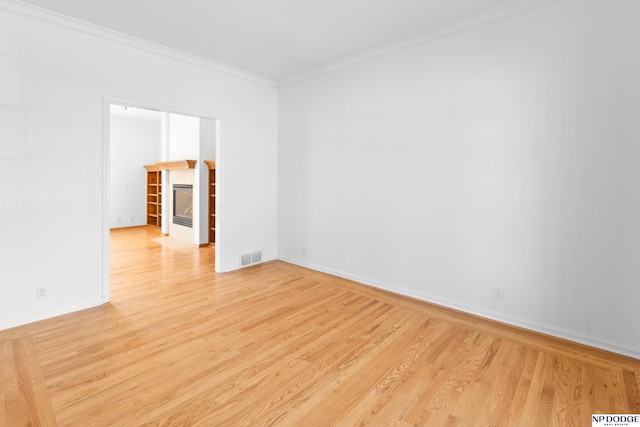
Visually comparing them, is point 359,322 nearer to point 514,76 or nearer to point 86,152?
point 514,76

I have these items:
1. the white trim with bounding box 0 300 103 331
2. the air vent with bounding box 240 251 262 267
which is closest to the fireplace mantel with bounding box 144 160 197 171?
the air vent with bounding box 240 251 262 267

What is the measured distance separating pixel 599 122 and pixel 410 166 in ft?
5.40

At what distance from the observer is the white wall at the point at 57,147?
9.48 feet

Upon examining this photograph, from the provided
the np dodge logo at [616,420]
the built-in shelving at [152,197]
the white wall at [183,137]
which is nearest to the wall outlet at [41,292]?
the white wall at [183,137]

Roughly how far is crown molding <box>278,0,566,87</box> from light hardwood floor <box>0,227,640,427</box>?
2850 mm

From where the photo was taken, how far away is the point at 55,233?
314 cm

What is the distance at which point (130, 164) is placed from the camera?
347 inches

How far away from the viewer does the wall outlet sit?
305 cm

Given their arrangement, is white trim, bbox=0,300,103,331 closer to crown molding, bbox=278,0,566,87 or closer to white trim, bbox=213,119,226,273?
white trim, bbox=213,119,226,273

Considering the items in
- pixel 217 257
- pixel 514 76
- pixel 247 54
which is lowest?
pixel 217 257

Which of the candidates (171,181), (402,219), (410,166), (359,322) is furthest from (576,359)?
(171,181)

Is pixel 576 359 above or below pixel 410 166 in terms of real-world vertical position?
below

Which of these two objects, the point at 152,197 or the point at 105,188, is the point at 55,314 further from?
the point at 152,197

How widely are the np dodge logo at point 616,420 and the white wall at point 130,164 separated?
9672 mm
